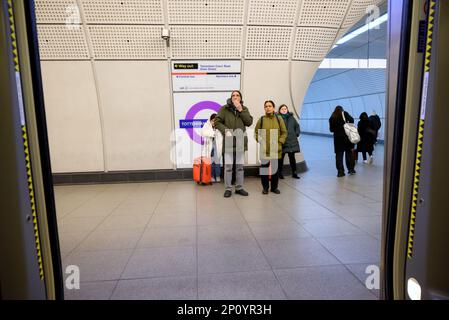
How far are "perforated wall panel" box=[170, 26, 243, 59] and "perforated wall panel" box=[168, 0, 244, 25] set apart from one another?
0.13 m

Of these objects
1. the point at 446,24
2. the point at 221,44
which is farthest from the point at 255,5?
the point at 446,24

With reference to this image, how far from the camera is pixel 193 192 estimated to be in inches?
213

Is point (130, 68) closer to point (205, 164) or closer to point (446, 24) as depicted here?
point (205, 164)

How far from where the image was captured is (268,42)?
233 inches

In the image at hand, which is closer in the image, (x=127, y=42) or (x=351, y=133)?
(x=127, y=42)

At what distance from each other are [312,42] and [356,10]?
1.03 meters

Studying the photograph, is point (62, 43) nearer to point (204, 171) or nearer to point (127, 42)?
point (127, 42)

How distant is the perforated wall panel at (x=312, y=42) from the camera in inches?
232

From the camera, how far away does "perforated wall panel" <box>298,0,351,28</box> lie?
18.1 ft

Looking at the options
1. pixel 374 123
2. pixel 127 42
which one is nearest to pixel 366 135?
pixel 374 123

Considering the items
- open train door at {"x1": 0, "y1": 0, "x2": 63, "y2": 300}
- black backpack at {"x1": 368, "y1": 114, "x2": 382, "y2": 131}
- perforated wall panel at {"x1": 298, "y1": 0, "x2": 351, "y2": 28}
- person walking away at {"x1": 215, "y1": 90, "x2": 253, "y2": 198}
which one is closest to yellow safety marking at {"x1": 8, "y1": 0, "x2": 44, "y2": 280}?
open train door at {"x1": 0, "y1": 0, "x2": 63, "y2": 300}

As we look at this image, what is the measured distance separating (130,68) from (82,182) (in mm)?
2822

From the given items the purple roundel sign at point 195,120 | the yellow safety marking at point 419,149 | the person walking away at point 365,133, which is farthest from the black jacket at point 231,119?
the person walking away at point 365,133

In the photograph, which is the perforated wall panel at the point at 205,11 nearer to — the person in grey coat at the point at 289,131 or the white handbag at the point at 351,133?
the person in grey coat at the point at 289,131
